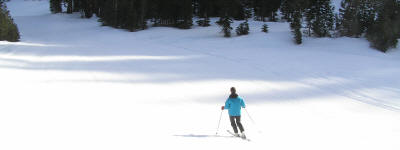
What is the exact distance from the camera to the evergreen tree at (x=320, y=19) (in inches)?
915

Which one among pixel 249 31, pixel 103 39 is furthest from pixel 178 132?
pixel 103 39

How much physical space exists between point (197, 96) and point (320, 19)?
15390 mm

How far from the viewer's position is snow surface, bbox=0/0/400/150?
7355 mm

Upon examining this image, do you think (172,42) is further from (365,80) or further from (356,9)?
(365,80)

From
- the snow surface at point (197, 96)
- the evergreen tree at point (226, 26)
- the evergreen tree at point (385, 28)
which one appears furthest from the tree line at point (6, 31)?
the evergreen tree at point (385, 28)

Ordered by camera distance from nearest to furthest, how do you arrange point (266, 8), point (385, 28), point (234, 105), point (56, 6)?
point (234, 105), point (385, 28), point (266, 8), point (56, 6)

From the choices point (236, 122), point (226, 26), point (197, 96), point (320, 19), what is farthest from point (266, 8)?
point (236, 122)

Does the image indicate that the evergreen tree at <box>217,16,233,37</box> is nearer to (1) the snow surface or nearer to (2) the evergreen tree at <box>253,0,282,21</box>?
(1) the snow surface

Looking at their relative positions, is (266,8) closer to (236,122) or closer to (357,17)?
(357,17)

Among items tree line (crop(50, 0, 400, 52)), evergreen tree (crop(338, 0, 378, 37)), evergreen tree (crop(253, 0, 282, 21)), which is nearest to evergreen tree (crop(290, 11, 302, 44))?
tree line (crop(50, 0, 400, 52))

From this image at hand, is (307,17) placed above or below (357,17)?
above

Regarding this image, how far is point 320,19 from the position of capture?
23.6 metres

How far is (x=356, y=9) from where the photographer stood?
2228 cm

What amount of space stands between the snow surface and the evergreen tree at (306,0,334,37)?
0.82 meters
